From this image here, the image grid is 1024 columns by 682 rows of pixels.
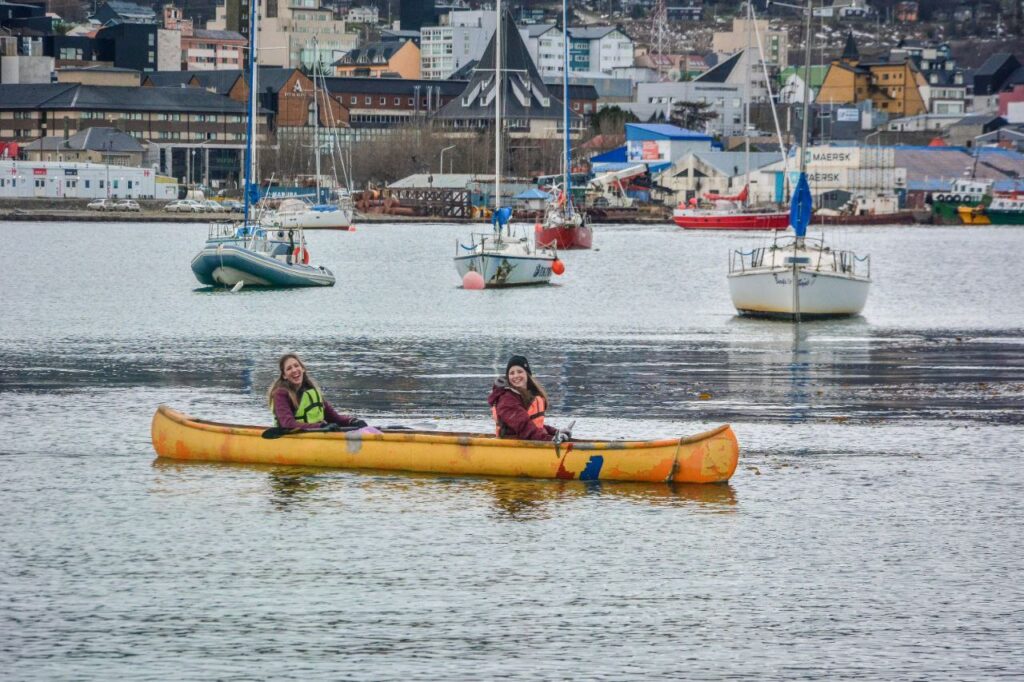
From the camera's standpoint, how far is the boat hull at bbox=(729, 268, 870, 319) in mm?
53125

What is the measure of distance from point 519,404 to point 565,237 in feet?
272

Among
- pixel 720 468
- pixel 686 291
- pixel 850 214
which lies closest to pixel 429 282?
pixel 686 291

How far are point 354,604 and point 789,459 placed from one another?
1103cm

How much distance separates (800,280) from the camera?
173 feet

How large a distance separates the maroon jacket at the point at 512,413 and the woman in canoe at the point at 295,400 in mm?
2752

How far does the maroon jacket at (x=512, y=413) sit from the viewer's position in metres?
25.2

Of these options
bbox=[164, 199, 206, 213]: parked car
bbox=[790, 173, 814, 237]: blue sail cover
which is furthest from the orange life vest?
bbox=[164, 199, 206, 213]: parked car

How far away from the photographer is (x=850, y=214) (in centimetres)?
18262

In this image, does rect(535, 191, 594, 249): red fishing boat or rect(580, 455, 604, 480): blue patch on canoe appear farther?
rect(535, 191, 594, 249): red fishing boat

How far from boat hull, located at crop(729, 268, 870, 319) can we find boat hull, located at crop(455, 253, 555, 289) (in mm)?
16562

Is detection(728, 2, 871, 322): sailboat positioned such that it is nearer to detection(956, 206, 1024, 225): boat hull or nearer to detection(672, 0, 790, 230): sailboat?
detection(672, 0, 790, 230): sailboat

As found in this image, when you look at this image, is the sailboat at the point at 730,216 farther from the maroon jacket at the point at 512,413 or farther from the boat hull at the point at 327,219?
the maroon jacket at the point at 512,413

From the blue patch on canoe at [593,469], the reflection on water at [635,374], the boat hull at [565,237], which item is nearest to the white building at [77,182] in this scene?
the boat hull at [565,237]

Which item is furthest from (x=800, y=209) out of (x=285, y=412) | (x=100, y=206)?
(x=100, y=206)
